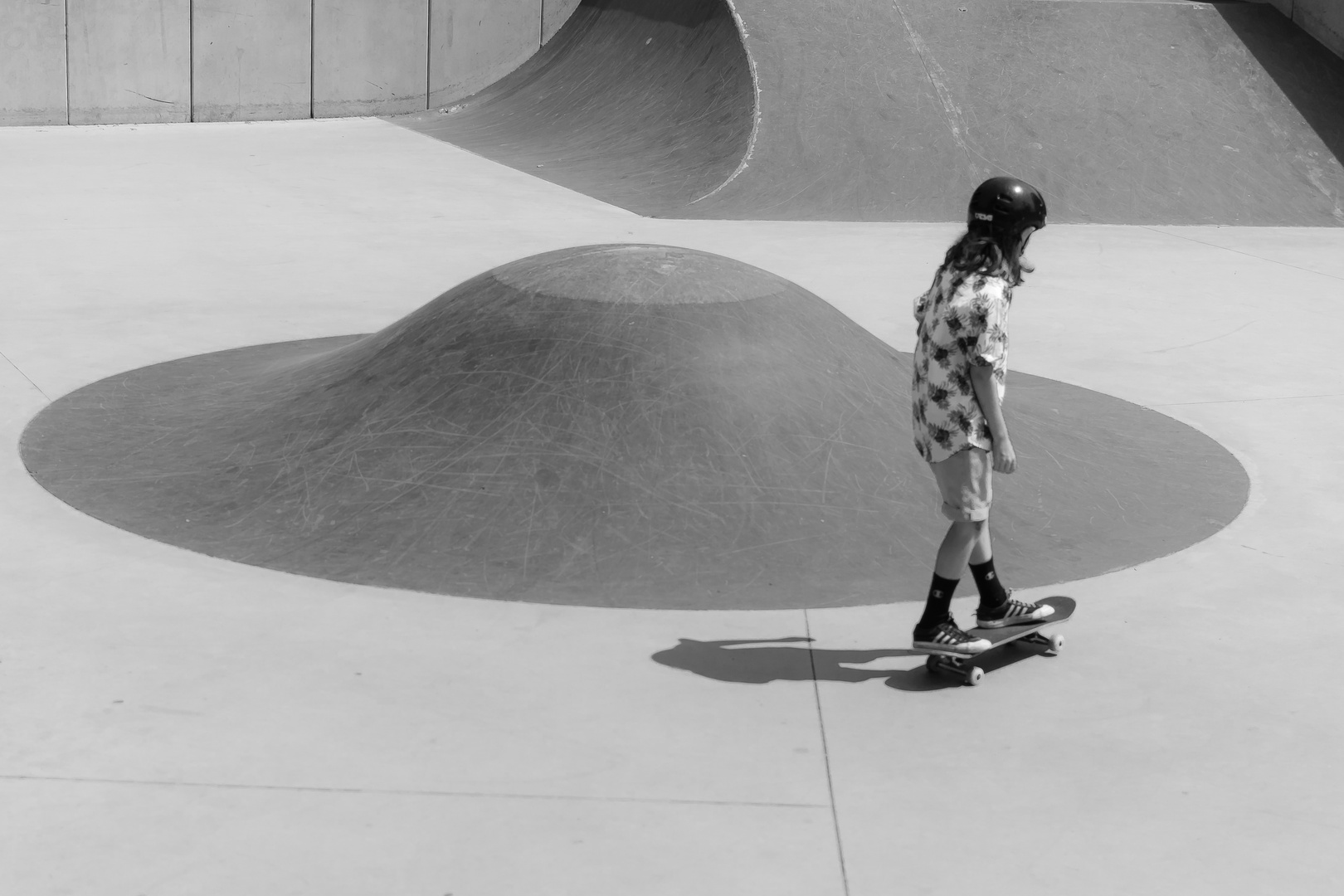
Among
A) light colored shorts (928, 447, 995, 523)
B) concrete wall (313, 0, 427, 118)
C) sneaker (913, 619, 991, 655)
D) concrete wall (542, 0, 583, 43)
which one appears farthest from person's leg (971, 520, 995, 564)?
concrete wall (542, 0, 583, 43)

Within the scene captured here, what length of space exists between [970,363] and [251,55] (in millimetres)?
14473

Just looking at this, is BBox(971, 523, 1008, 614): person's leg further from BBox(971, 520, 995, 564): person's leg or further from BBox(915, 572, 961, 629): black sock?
BBox(915, 572, 961, 629): black sock

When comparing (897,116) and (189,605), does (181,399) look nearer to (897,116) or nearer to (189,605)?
(189,605)

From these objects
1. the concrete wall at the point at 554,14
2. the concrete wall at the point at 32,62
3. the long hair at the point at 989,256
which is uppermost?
the long hair at the point at 989,256

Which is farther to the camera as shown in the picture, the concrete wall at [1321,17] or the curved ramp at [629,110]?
the concrete wall at [1321,17]

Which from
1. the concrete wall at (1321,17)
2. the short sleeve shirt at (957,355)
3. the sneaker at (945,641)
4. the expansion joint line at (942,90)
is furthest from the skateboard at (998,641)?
the concrete wall at (1321,17)

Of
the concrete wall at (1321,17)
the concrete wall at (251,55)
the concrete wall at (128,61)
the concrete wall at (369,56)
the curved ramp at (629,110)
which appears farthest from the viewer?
the concrete wall at (369,56)

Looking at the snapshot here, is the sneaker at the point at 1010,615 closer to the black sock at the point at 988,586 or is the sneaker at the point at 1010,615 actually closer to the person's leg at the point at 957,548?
the black sock at the point at 988,586

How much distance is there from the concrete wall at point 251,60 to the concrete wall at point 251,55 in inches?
0.5

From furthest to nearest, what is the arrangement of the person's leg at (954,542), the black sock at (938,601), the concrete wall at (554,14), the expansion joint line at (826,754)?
1. the concrete wall at (554,14)
2. the black sock at (938,601)
3. the person's leg at (954,542)
4. the expansion joint line at (826,754)

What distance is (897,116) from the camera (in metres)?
Result: 14.3

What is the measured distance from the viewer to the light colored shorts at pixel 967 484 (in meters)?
4.56

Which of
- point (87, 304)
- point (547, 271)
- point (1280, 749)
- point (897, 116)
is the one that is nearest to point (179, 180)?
point (87, 304)

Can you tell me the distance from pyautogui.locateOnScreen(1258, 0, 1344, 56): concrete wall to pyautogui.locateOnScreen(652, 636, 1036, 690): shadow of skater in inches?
543
